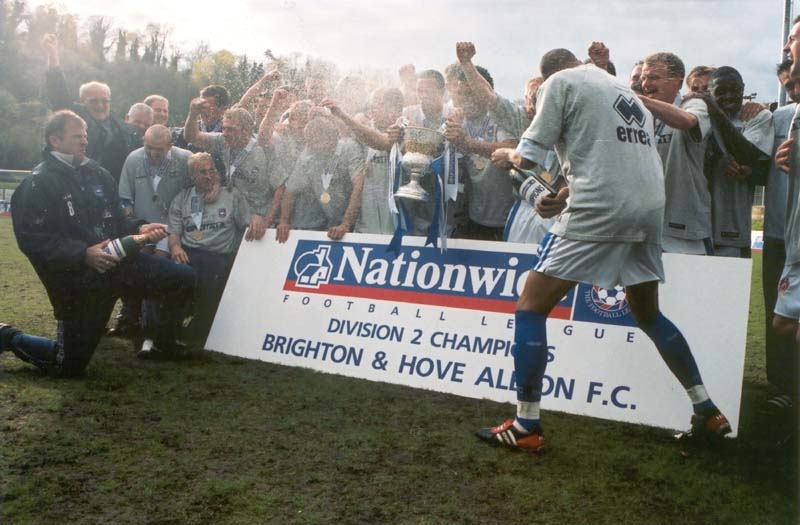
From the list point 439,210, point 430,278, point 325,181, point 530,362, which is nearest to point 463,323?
point 430,278

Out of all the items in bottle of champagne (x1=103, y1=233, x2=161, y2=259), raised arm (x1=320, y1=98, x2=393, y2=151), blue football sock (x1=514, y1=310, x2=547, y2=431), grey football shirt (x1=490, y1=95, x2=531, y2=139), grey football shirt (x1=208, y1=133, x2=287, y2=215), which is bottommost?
blue football sock (x1=514, y1=310, x2=547, y2=431)

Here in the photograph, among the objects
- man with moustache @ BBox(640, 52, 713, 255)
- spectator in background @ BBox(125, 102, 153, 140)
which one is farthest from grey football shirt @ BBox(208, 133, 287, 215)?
man with moustache @ BBox(640, 52, 713, 255)

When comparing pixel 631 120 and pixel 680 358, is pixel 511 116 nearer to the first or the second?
pixel 631 120

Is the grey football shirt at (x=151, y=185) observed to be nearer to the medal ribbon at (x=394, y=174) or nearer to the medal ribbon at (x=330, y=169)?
the medal ribbon at (x=330, y=169)

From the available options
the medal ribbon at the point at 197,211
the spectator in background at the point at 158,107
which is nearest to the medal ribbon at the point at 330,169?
the medal ribbon at the point at 197,211

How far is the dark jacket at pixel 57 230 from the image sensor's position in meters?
4.97

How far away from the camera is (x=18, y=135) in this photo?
1527 inches

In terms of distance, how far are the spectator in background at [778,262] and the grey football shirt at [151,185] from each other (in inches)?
182

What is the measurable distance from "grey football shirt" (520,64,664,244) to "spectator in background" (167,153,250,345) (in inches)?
139

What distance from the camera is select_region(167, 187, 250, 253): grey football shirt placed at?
6480mm

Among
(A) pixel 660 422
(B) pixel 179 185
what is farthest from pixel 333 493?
(B) pixel 179 185

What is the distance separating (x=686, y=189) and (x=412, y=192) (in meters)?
1.80

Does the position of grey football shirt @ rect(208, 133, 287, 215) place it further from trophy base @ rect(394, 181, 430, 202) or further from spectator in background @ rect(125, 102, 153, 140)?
trophy base @ rect(394, 181, 430, 202)

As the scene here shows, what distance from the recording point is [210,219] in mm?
6492
